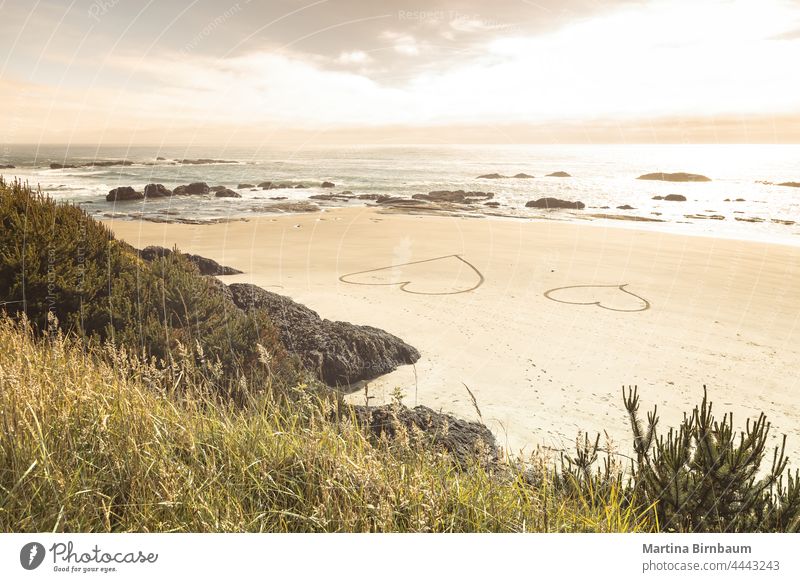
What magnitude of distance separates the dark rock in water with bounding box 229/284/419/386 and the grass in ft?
8.95

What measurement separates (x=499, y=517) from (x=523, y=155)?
1662 inches

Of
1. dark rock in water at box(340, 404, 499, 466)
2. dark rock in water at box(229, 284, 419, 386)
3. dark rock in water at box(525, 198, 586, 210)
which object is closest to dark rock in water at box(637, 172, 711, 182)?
dark rock in water at box(525, 198, 586, 210)

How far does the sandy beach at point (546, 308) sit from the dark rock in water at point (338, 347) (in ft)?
0.68

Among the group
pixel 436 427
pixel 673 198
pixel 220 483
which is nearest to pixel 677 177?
pixel 673 198

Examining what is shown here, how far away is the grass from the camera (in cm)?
251

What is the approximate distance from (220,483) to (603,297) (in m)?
8.66

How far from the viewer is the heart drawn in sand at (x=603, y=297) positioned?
9.17 m

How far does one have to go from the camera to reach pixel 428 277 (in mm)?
11062

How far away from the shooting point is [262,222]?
1647 centimetres

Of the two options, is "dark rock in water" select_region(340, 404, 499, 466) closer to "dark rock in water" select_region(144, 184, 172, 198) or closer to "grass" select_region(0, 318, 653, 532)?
"grass" select_region(0, 318, 653, 532)

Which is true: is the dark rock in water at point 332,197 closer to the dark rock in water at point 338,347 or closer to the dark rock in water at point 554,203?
the dark rock in water at point 554,203

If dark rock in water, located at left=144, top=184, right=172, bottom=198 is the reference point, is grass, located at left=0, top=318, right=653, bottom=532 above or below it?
below

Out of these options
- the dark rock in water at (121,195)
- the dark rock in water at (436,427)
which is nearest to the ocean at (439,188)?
the dark rock in water at (121,195)
